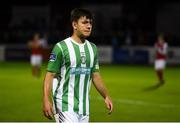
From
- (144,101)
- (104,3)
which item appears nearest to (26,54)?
(104,3)

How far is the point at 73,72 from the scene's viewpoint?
6184 mm

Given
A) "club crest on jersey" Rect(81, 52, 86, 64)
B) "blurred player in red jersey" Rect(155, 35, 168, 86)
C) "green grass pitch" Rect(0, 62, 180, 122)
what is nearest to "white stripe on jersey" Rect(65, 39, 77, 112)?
"club crest on jersey" Rect(81, 52, 86, 64)

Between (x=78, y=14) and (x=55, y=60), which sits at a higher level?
(x=78, y=14)

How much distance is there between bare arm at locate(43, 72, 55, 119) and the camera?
19.5ft

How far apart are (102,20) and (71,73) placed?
37.6 m

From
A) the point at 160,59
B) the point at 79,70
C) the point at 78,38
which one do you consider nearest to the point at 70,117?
the point at 79,70

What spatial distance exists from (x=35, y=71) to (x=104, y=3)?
21352 millimetres

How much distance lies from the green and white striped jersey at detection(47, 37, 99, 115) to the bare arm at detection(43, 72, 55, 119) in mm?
97

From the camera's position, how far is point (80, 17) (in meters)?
6.05

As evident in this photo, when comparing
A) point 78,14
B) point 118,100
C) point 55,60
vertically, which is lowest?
point 118,100

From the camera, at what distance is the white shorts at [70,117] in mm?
6164

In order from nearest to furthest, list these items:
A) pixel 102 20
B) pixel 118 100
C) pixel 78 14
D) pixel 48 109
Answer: pixel 48 109 → pixel 78 14 → pixel 118 100 → pixel 102 20

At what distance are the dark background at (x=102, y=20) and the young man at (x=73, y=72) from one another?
3450 cm

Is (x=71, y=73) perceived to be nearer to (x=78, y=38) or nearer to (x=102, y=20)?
(x=78, y=38)
